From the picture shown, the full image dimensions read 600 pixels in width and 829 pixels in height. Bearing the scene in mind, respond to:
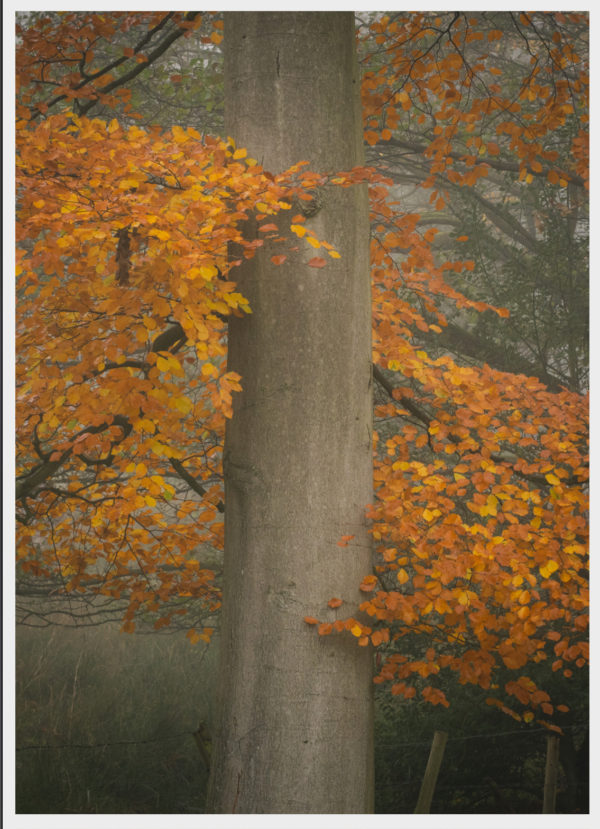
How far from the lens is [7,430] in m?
2.69

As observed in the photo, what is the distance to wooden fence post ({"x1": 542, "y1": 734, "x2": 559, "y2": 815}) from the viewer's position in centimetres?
299

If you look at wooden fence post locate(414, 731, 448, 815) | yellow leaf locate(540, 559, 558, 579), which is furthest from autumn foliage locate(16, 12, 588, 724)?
wooden fence post locate(414, 731, 448, 815)

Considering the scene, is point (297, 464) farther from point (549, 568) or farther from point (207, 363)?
point (549, 568)

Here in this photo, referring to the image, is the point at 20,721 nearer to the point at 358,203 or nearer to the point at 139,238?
the point at 139,238

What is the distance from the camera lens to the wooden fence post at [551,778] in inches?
118

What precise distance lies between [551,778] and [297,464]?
1792 mm

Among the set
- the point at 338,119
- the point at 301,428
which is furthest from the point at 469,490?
the point at 338,119

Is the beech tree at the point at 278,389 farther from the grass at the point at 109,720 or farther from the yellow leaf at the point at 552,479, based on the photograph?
the grass at the point at 109,720

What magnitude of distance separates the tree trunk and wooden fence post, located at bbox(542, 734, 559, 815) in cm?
102

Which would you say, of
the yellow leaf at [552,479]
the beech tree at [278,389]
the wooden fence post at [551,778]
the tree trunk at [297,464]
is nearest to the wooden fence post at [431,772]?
the beech tree at [278,389]

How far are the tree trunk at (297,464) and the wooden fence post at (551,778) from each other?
3.35 feet

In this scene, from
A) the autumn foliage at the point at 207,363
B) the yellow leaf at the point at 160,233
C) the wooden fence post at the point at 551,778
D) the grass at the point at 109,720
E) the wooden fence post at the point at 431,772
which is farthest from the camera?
the grass at the point at 109,720

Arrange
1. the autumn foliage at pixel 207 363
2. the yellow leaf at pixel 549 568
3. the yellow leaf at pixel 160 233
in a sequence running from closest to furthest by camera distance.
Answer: the yellow leaf at pixel 160 233
the autumn foliage at pixel 207 363
the yellow leaf at pixel 549 568

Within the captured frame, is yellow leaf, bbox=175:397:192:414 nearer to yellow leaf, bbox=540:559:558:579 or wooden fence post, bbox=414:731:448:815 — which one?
yellow leaf, bbox=540:559:558:579
